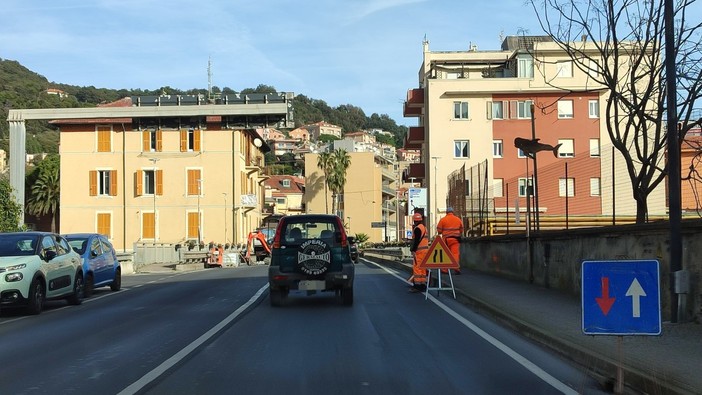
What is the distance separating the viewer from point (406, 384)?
297 inches

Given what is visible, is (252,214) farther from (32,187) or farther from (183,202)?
(32,187)

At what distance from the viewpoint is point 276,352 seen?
9508 millimetres

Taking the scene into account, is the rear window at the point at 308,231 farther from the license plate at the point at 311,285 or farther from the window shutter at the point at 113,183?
the window shutter at the point at 113,183

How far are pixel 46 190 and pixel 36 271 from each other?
219ft

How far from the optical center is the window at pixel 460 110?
→ 58.7 metres

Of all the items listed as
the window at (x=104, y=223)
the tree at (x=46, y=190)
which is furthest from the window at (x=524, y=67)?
the tree at (x=46, y=190)

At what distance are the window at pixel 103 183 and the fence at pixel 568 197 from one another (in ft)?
125

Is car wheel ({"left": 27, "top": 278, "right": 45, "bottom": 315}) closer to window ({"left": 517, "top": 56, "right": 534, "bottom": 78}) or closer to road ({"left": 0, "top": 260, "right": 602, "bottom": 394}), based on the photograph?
road ({"left": 0, "top": 260, "right": 602, "bottom": 394})

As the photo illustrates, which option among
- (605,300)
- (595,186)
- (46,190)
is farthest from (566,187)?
(46,190)

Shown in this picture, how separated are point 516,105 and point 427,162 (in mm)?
8622

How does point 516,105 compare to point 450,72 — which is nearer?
point 516,105

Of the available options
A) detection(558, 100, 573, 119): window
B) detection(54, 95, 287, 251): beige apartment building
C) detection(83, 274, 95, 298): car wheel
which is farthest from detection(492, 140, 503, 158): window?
detection(83, 274, 95, 298): car wheel

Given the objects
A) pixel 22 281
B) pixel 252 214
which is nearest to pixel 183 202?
pixel 252 214

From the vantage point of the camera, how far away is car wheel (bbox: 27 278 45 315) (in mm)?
14544
